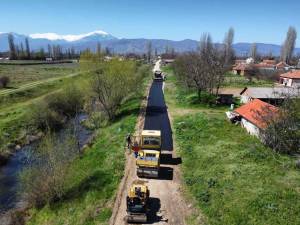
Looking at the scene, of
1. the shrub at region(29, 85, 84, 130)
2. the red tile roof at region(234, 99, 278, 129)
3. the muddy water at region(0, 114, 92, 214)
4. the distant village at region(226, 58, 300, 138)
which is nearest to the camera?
the muddy water at region(0, 114, 92, 214)

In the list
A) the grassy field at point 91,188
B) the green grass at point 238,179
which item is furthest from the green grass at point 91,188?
the green grass at point 238,179

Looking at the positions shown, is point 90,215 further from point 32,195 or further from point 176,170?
point 176,170

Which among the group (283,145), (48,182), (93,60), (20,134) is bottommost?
(20,134)

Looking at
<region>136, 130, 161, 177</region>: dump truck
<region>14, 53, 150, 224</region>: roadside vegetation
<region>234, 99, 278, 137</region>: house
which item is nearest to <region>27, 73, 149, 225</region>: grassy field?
<region>14, 53, 150, 224</region>: roadside vegetation

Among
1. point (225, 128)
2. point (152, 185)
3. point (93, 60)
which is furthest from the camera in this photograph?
point (93, 60)

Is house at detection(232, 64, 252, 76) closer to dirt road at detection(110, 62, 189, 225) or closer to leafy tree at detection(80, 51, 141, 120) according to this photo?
leafy tree at detection(80, 51, 141, 120)

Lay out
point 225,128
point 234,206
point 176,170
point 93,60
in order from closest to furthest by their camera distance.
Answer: point 234,206, point 176,170, point 225,128, point 93,60

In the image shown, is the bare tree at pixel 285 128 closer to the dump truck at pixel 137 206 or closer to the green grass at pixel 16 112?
the dump truck at pixel 137 206

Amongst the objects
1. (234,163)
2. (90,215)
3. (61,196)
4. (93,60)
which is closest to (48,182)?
(61,196)
